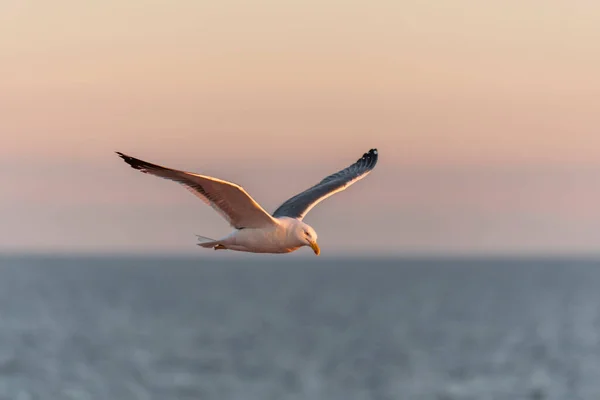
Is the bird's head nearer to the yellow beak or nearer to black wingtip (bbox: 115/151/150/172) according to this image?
the yellow beak

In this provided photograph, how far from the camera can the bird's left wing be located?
23672 millimetres

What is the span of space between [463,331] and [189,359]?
88.5ft

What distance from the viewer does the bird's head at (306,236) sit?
71.3 feet

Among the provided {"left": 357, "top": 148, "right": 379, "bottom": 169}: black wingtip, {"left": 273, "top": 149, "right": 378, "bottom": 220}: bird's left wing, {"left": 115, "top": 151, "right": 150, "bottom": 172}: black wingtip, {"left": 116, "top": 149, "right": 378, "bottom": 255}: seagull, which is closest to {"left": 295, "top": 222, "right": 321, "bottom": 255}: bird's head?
{"left": 116, "top": 149, "right": 378, "bottom": 255}: seagull

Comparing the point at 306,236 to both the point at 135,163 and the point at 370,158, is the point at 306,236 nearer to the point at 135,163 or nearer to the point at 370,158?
the point at 135,163

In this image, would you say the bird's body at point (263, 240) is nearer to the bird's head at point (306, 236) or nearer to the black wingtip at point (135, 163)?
the bird's head at point (306, 236)

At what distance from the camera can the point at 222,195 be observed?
21156 millimetres

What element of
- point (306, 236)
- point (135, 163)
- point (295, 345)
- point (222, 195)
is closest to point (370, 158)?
point (306, 236)

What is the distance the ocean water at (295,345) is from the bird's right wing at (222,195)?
42.0m

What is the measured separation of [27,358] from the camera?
74938 mm

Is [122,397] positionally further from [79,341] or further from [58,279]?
[58,279]

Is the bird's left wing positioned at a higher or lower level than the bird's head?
higher

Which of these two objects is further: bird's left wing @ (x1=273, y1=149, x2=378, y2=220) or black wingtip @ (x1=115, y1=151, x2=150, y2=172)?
bird's left wing @ (x1=273, y1=149, x2=378, y2=220)

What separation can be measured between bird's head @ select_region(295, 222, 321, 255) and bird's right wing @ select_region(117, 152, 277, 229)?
1.51ft
